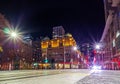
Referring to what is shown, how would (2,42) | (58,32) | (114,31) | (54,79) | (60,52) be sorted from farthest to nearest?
(58,32) → (60,52) → (114,31) → (2,42) → (54,79)

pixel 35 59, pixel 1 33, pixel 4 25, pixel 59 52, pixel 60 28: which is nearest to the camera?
pixel 1 33

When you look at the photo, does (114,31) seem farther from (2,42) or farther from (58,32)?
(58,32)

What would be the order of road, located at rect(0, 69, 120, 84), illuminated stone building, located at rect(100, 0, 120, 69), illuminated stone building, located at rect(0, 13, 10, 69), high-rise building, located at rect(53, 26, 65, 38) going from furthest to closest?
high-rise building, located at rect(53, 26, 65, 38)
illuminated stone building, located at rect(100, 0, 120, 69)
illuminated stone building, located at rect(0, 13, 10, 69)
road, located at rect(0, 69, 120, 84)

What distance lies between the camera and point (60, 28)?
597 ft

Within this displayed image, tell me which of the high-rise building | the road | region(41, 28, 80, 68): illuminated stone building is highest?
the high-rise building

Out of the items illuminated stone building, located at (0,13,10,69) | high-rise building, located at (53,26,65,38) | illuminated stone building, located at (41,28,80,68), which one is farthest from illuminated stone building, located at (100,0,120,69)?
high-rise building, located at (53,26,65,38)

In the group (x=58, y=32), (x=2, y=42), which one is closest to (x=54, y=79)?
(x=2, y=42)

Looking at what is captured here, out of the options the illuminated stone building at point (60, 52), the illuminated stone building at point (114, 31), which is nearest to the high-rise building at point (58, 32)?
the illuminated stone building at point (60, 52)

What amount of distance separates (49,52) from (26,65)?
1378 inches

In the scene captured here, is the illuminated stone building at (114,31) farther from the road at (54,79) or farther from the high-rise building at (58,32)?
the high-rise building at (58,32)

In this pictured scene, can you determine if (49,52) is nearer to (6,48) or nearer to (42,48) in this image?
(42,48)

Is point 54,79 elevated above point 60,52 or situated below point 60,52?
below

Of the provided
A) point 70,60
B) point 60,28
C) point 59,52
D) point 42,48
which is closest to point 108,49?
point 70,60

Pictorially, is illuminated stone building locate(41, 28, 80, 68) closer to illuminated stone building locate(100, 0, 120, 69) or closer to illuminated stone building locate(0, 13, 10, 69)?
illuminated stone building locate(100, 0, 120, 69)
